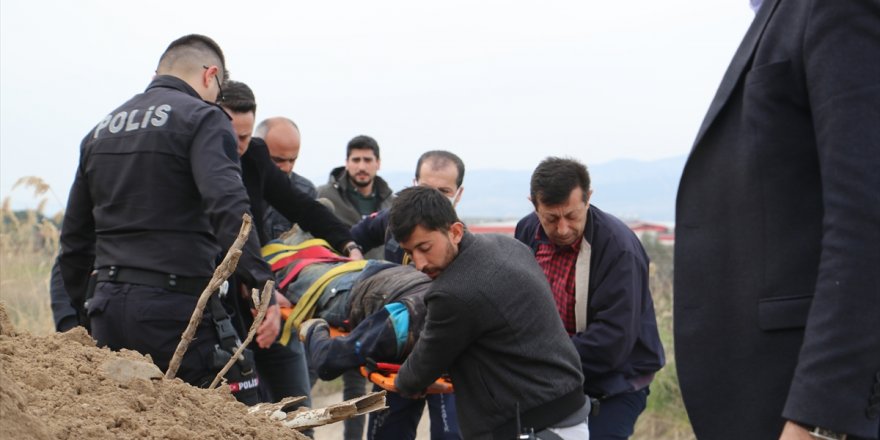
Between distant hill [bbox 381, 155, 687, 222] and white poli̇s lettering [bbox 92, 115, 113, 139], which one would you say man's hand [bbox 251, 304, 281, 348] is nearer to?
white poli̇s lettering [bbox 92, 115, 113, 139]

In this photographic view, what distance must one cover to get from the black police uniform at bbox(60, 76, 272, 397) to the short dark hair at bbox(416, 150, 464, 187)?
189 cm

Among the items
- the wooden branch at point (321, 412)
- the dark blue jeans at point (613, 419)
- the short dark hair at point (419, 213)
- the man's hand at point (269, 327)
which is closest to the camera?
the wooden branch at point (321, 412)

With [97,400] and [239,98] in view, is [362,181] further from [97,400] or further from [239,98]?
[97,400]

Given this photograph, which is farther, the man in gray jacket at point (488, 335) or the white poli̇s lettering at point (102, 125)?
the white poli̇s lettering at point (102, 125)

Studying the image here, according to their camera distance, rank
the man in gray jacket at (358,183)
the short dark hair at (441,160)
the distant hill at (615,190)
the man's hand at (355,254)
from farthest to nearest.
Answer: the distant hill at (615,190) < the man in gray jacket at (358,183) < the short dark hair at (441,160) < the man's hand at (355,254)

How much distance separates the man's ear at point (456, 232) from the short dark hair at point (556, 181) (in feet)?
2.12

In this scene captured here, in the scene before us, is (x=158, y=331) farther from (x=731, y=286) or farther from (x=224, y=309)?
(x=731, y=286)

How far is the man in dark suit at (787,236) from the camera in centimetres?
152

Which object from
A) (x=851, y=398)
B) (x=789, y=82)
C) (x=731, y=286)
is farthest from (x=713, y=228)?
(x=851, y=398)

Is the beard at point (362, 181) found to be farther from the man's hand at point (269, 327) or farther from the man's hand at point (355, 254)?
the man's hand at point (269, 327)

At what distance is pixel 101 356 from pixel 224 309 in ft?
6.01

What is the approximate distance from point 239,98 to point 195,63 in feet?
2.67

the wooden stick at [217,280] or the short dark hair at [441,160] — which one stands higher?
the short dark hair at [441,160]

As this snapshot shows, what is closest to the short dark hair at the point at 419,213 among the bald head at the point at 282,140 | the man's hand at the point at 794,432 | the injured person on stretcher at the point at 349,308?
the injured person on stretcher at the point at 349,308
